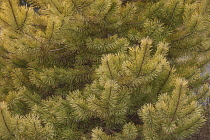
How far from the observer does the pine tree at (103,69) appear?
2047mm

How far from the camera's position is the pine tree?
2.05 meters

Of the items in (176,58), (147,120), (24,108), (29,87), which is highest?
(176,58)

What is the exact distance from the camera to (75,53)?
304cm

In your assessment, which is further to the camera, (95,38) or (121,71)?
(95,38)

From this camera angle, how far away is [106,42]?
2.62m

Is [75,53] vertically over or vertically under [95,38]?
under

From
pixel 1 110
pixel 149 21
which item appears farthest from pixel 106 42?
pixel 1 110

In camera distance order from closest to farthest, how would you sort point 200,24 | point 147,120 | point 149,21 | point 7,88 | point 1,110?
point 1,110
point 147,120
point 200,24
point 149,21
point 7,88

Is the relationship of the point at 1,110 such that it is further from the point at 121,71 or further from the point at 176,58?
the point at 176,58

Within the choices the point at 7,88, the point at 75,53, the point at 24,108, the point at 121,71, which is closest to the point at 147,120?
the point at 121,71

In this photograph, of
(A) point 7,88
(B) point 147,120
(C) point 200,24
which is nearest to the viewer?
(B) point 147,120

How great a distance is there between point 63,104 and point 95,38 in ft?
2.57

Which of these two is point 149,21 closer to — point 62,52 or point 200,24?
point 200,24

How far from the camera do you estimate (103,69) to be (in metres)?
2.09
